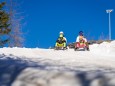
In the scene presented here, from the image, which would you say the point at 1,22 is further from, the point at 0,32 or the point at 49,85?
the point at 49,85

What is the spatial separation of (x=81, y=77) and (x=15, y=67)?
789 millimetres

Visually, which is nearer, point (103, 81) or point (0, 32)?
point (103, 81)

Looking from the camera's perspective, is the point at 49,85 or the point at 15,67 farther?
the point at 15,67

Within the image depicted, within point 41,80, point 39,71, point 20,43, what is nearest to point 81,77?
point 41,80

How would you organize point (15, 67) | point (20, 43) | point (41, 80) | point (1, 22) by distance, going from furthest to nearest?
point (20, 43) < point (1, 22) < point (15, 67) < point (41, 80)

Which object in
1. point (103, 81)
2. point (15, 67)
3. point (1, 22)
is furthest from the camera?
point (1, 22)

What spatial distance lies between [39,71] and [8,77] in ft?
0.71

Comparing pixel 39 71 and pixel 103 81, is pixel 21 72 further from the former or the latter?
pixel 103 81

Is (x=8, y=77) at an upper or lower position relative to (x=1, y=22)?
lower

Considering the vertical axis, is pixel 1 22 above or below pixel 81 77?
above

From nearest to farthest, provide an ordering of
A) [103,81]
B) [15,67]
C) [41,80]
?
[103,81] → [41,80] → [15,67]

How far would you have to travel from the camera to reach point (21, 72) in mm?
2660

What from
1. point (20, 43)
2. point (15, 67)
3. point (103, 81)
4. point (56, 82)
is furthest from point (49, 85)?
point (20, 43)

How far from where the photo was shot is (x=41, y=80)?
2.37 meters
